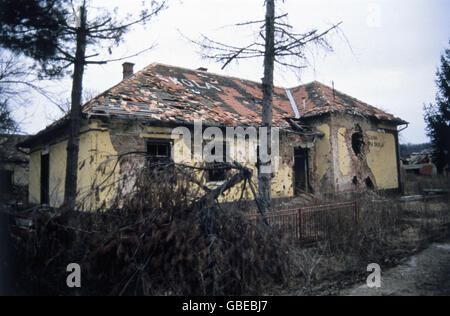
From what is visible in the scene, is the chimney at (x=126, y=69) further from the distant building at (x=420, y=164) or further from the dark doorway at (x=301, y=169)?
the distant building at (x=420, y=164)

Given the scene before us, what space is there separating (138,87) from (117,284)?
8244mm

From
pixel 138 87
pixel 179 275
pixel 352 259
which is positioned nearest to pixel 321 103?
pixel 138 87

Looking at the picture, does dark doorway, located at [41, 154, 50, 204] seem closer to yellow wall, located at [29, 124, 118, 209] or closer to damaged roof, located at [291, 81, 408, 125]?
yellow wall, located at [29, 124, 118, 209]

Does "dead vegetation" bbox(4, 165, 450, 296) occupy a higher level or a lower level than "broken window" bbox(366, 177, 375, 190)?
lower

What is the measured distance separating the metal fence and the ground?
1.34 meters

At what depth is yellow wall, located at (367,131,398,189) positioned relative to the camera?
48.8 feet

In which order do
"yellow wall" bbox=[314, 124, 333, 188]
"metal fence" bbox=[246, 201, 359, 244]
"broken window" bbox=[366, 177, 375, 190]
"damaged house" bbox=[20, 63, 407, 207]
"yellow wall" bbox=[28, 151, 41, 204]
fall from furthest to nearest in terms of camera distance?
"broken window" bbox=[366, 177, 375, 190], "yellow wall" bbox=[314, 124, 333, 188], "yellow wall" bbox=[28, 151, 41, 204], "damaged house" bbox=[20, 63, 407, 207], "metal fence" bbox=[246, 201, 359, 244]

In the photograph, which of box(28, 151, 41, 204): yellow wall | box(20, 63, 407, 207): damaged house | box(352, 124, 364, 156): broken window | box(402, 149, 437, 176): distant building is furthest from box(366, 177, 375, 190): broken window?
box(402, 149, 437, 176): distant building

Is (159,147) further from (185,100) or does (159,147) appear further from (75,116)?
(75,116)

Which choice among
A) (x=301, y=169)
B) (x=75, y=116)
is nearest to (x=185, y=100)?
(x=75, y=116)

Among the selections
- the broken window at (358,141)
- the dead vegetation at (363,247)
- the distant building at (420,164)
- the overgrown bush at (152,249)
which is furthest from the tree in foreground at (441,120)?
the overgrown bush at (152,249)

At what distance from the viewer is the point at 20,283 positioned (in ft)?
12.4

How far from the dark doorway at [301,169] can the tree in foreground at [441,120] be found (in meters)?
13.8

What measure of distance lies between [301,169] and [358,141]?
10.6 feet
